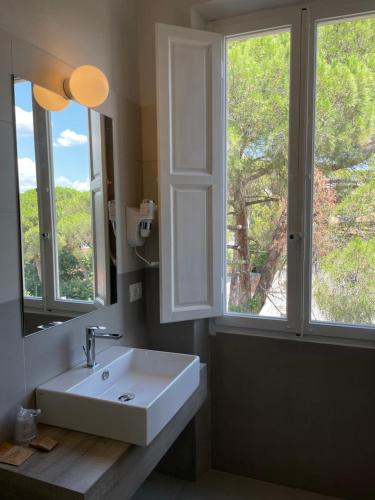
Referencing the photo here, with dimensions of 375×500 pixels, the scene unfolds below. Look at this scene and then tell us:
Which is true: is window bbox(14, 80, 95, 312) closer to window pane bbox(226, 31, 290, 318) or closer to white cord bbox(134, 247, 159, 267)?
white cord bbox(134, 247, 159, 267)

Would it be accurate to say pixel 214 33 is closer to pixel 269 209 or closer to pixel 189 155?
pixel 189 155

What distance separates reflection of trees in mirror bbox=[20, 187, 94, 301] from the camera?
1344 mm

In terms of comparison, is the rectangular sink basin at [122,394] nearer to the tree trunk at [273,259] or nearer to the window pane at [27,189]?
the window pane at [27,189]

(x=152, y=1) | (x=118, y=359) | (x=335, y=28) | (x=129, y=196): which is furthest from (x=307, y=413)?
(x=152, y=1)

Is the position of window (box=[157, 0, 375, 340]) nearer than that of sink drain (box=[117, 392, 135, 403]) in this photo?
No

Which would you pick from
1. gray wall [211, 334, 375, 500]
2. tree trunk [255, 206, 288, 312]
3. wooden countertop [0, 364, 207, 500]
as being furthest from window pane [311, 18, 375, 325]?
wooden countertop [0, 364, 207, 500]

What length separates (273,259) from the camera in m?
2.03

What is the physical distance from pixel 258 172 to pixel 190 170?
1.22 ft

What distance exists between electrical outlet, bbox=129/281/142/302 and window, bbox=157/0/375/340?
196mm

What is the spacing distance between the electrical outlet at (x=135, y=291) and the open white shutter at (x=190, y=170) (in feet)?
0.63

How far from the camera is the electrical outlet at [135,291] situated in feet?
6.61

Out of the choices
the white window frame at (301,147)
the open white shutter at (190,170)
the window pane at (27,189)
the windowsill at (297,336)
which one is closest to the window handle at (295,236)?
the white window frame at (301,147)

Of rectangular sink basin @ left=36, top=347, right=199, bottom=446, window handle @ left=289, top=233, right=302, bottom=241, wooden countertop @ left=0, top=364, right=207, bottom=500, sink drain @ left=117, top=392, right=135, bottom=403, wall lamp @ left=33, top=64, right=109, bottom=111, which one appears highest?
wall lamp @ left=33, top=64, right=109, bottom=111

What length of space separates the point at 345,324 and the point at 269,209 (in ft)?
2.28
